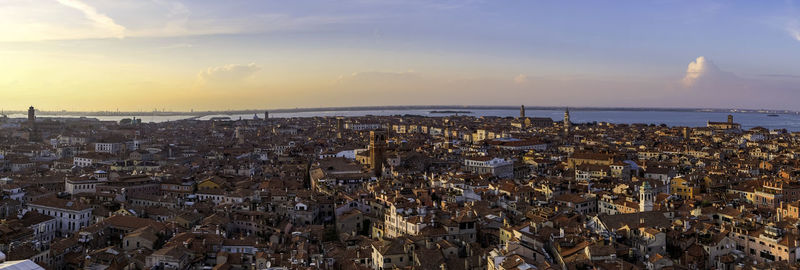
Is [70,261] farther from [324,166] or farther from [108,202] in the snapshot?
[324,166]

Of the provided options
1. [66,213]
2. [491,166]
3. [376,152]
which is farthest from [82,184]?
[491,166]

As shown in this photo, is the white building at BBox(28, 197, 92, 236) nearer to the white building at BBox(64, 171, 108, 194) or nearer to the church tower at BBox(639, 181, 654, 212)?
the white building at BBox(64, 171, 108, 194)

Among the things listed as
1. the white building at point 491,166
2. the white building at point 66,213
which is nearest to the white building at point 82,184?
the white building at point 66,213

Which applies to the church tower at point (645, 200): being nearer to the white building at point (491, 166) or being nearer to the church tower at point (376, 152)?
the white building at point (491, 166)

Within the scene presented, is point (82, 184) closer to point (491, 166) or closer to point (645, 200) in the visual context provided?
point (491, 166)

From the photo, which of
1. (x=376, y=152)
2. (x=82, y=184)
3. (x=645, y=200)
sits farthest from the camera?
(x=376, y=152)

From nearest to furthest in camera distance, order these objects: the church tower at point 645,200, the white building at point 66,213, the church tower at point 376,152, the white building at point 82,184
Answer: the church tower at point 645,200 < the white building at point 66,213 < the white building at point 82,184 < the church tower at point 376,152

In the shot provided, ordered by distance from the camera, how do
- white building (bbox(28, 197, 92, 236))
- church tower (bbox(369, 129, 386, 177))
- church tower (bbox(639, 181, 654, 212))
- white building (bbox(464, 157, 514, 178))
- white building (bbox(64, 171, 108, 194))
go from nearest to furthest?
church tower (bbox(639, 181, 654, 212)) → white building (bbox(28, 197, 92, 236)) → white building (bbox(64, 171, 108, 194)) → church tower (bbox(369, 129, 386, 177)) → white building (bbox(464, 157, 514, 178))

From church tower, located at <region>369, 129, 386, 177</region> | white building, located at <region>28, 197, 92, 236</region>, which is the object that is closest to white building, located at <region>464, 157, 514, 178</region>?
church tower, located at <region>369, 129, 386, 177</region>

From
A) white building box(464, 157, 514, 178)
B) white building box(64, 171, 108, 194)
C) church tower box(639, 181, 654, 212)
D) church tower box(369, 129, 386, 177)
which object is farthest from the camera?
white building box(464, 157, 514, 178)

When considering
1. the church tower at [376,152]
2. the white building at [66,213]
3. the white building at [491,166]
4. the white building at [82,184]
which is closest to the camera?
the white building at [66,213]

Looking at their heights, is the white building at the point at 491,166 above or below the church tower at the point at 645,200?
below
